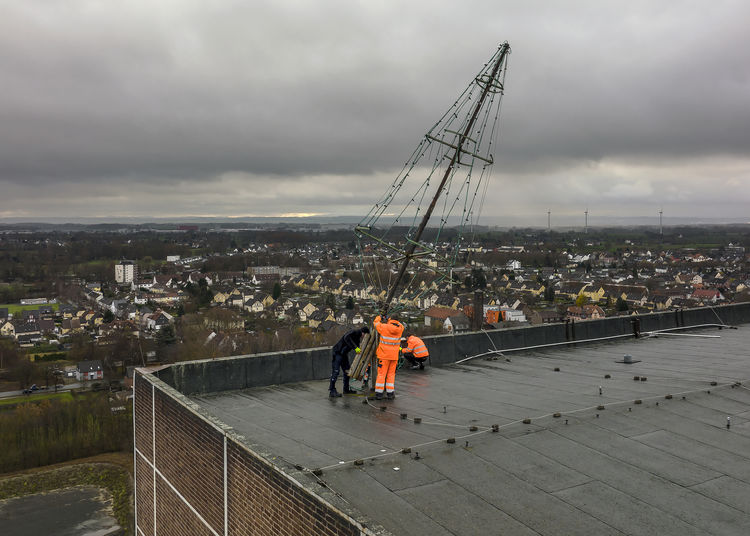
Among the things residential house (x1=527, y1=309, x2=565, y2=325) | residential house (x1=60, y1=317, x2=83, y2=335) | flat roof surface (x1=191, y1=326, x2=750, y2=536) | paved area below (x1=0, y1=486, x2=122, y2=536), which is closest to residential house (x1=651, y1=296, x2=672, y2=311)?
residential house (x1=527, y1=309, x2=565, y2=325)

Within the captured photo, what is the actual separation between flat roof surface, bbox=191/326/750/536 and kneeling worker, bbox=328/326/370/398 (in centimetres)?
31

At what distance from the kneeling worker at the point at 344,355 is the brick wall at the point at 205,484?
2841 mm

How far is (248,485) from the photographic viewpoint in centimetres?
670

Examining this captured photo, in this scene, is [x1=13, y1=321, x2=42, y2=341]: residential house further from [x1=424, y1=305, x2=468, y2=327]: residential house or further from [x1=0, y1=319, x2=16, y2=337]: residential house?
[x1=424, y1=305, x2=468, y2=327]: residential house

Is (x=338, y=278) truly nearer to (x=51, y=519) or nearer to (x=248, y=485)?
(x=51, y=519)

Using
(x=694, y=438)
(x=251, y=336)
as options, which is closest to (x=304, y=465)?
(x=694, y=438)

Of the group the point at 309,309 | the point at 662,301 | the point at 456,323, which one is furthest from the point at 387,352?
the point at 662,301

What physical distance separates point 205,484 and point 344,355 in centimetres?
351

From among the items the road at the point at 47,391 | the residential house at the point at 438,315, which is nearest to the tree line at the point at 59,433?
the road at the point at 47,391

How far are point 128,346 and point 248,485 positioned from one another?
65.7 metres

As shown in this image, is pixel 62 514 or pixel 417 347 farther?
pixel 62 514

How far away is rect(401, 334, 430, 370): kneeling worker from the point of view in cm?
1283

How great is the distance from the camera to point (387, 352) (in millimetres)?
10172

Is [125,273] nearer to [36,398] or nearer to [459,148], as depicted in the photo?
[36,398]
